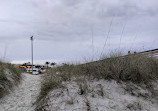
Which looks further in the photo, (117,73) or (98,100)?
(117,73)

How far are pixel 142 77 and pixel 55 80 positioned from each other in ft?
9.83

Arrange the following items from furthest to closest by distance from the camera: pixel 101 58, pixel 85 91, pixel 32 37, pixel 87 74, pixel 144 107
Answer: pixel 32 37, pixel 101 58, pixel 87 74, pixel 85 91, pixel 144 107

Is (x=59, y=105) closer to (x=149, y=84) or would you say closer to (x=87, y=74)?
(x=87, y=74)

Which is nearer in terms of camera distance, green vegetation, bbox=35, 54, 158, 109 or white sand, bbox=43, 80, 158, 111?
white sand, bbox=43, 80, 158, 111

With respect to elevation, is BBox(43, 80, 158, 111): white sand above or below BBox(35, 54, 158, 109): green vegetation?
below

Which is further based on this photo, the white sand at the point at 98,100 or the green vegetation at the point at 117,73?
the green vegetation at the point at 117,73

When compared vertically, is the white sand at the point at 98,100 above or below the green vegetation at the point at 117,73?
below

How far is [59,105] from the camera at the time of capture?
3.43m

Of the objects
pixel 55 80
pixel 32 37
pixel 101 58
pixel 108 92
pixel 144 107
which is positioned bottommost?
pixel 144 107

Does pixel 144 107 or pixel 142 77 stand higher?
pixel 142 77

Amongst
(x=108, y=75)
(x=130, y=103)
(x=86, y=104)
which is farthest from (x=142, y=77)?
(x=86, y=104)

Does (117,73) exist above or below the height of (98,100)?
above

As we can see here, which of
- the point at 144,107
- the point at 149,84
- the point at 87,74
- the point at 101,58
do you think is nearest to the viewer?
the point at 144,107

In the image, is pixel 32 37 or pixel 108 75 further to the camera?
pixel 32 37
